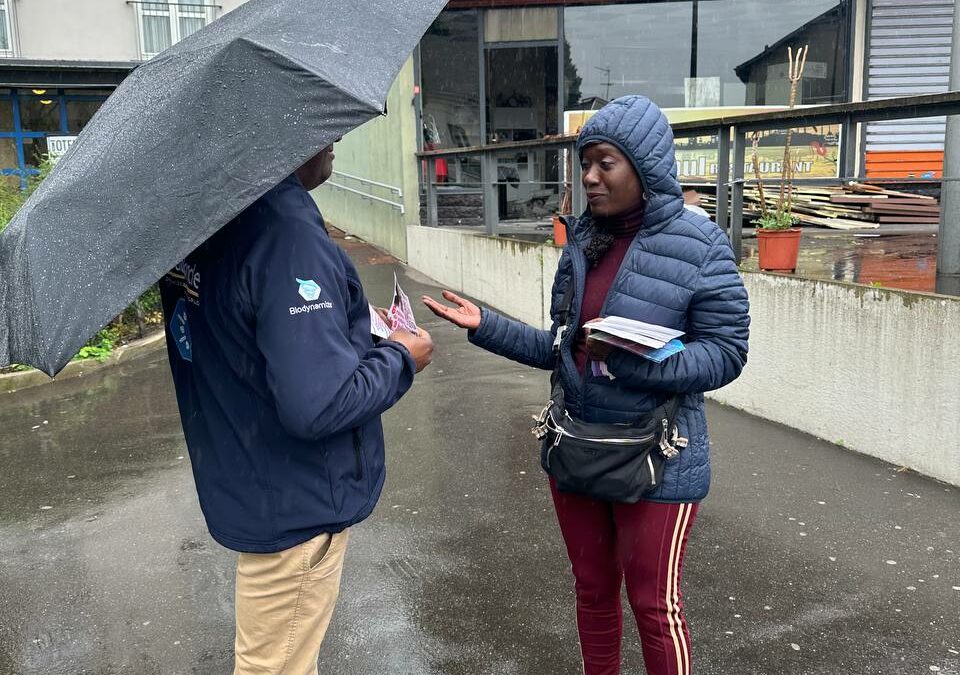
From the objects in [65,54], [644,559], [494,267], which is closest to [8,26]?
[65,54]

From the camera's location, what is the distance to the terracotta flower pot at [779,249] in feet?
18.8

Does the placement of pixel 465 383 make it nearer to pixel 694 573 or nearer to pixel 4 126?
pixel 694 573

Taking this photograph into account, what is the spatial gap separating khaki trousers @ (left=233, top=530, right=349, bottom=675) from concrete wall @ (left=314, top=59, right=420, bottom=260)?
1023 cm

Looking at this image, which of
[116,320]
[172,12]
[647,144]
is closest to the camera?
[647,144]

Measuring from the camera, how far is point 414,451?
5453 mm

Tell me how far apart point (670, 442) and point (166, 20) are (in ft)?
64.8

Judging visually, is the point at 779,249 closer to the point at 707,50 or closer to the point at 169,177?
the point at 169,177

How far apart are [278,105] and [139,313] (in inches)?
304

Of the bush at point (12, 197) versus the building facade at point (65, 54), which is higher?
the building facade at point (65, 54)

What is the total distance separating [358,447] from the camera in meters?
2.05

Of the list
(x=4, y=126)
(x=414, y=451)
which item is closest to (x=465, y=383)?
(x=414, y=451)

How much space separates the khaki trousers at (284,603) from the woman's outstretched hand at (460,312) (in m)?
0.78

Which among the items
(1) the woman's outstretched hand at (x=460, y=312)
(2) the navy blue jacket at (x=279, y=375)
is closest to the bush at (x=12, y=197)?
(1) the woman's outstretched hand at (x=460, y=312)

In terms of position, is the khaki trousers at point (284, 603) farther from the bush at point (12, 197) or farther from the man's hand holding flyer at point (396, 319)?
the bush at point (12, 197)
